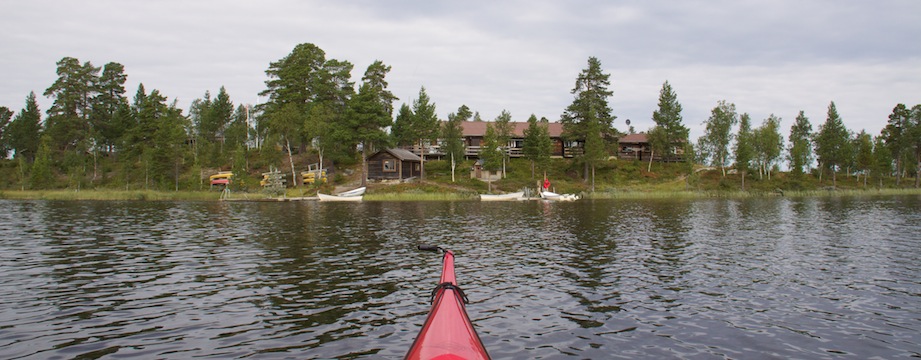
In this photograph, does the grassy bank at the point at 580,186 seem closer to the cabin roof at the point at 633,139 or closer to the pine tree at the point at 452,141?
the pine tree at the point at 452,141

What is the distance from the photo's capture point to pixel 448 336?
29.2 ft

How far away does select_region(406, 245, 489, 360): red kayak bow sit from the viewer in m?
8.43

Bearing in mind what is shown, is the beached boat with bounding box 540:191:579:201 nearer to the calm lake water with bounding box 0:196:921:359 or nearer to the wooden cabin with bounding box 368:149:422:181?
the wooden cabin with bounding box 368:149:422:181

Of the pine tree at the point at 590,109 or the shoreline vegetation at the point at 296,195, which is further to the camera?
the pine tree at the point at 590,109

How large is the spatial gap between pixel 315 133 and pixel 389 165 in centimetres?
1273

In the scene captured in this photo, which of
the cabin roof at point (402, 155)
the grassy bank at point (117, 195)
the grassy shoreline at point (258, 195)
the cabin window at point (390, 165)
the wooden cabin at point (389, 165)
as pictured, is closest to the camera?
the grassy shoreline at point (258, 195)

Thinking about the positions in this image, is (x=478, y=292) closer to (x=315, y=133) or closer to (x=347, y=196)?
(x=347, y=196)

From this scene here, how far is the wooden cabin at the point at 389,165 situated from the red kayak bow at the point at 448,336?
78353 millimetres

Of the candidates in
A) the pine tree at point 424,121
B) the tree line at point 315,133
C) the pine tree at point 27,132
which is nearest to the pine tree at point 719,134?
the tree line at point 315,133

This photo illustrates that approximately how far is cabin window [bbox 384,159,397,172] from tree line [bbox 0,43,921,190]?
10.2ft

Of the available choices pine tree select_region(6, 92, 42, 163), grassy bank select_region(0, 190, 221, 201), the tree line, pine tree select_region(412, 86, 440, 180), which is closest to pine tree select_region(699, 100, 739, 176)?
the tree line

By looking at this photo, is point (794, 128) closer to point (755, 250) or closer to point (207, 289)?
point (755, 250)

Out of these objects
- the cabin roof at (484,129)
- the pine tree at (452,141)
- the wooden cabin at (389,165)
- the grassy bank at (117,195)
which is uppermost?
the cabin roof at (484,129)

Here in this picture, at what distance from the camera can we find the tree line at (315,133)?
86.6 metres
